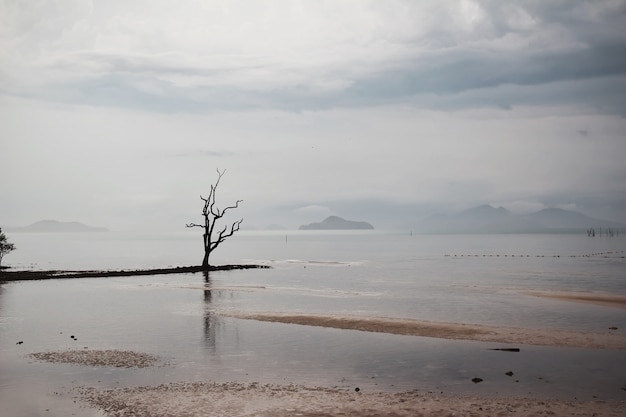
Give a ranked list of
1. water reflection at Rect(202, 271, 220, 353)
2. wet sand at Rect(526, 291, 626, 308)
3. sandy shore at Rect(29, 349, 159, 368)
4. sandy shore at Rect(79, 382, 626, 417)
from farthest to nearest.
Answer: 1. wet sand at Rect(526, 291, 626, 308)
2. water reflection at Rect(202, 271, 220, 353)
3. sandy shore at Rect(29, 349, 159, 368)
4. sandy shore at Rect(79, 382, 626, 417)

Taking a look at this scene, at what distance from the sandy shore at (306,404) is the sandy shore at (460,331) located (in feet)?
36.4

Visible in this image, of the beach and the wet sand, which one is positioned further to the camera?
the wet sand

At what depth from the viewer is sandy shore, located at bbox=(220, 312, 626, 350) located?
2915cm

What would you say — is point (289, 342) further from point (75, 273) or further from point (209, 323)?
point (75, 273)

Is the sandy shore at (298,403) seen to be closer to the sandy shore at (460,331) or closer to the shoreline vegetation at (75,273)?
the sandy shore at (460,331)

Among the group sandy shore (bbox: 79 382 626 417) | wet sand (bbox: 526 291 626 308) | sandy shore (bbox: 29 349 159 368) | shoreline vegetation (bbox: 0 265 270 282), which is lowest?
sandy shore (bbox: 79 382 626 417)

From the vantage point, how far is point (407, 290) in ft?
193

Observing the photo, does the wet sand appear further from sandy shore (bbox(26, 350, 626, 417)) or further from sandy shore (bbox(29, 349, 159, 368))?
sandy shore (bbox(29, 349, 159, 368))

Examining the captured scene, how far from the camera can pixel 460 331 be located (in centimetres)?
3222

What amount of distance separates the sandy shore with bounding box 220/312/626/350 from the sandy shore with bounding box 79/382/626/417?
11.1 metres

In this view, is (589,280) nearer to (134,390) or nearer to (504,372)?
(504,372)

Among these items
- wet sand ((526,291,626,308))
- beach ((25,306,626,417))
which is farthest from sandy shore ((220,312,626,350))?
wet sand ((526,291,626,308))

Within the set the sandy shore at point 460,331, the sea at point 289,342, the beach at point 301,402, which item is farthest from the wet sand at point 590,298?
the beach at point 301,402

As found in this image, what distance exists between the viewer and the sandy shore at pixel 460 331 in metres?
29.1
